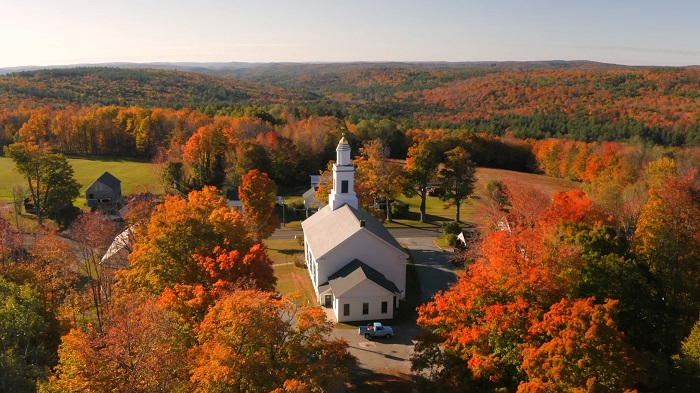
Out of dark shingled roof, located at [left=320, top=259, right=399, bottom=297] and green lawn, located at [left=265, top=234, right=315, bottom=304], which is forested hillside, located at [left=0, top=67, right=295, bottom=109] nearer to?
green lawn, located at [left=265, top=234, right=315, bottom=304]

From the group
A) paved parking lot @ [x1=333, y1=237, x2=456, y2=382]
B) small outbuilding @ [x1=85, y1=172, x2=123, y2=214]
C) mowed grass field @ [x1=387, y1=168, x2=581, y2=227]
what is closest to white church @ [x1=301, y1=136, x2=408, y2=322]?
paved parking lot @ [x1=333, y1=237, x2=456, y2=382]

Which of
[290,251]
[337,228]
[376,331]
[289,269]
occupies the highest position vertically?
[337,228]

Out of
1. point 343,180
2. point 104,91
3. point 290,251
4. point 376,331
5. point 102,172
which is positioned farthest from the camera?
point 104,91

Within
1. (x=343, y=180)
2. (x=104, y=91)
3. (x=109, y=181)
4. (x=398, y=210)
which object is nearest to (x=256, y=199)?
(x=343, y=180)

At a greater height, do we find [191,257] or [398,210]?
[191,257]

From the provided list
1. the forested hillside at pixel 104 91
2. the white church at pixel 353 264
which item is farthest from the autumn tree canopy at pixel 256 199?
the forested hillside at pixel 104 91

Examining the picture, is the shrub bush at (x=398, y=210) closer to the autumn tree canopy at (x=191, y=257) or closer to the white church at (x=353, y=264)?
the white church at (x=353, y=264)

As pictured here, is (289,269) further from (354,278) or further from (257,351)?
(257,351)
